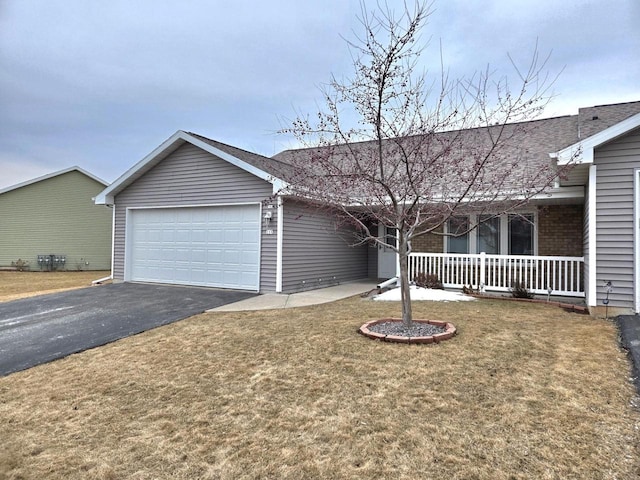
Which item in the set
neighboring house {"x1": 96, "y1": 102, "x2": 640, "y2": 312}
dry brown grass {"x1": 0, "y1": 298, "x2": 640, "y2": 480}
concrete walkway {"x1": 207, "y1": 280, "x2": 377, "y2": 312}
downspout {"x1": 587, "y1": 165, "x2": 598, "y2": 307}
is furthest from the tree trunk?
neighboring house {"x1": 96, "y1": 102, "x2": 640, "y2": 312}

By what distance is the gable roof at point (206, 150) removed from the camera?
10156 mm

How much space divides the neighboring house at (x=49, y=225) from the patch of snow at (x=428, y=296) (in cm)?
1771

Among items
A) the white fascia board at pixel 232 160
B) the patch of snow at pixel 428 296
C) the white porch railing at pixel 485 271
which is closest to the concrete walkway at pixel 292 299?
the patch of snow at pixel 428 296

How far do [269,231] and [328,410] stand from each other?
24.0ft

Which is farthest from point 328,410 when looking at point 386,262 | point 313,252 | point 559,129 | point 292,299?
point 559,129

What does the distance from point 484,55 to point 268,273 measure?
6.90 meters

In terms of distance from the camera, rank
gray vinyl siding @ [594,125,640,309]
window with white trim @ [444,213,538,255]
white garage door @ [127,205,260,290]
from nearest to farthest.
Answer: gray vinyl siding @ [594,125,640,309] < white garage door @ [127,205,260,290] < window with white trim @ [444,213,538,255]

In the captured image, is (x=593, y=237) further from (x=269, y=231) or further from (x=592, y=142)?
(x=269, y=231)

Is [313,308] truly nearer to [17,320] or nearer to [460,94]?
[460,94]

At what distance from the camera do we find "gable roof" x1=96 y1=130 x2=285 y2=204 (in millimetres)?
10156

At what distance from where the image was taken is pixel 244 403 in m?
3.65

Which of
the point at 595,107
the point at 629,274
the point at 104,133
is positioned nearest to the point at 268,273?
the point at 629,274

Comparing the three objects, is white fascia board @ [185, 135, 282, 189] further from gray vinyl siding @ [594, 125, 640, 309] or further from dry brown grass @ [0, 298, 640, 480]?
gray vinyl siding @ [594, 125, 640, 309]

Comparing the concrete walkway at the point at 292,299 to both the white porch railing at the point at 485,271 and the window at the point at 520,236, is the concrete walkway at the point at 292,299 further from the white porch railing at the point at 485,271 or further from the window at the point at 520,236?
the window at the point at 520,236
